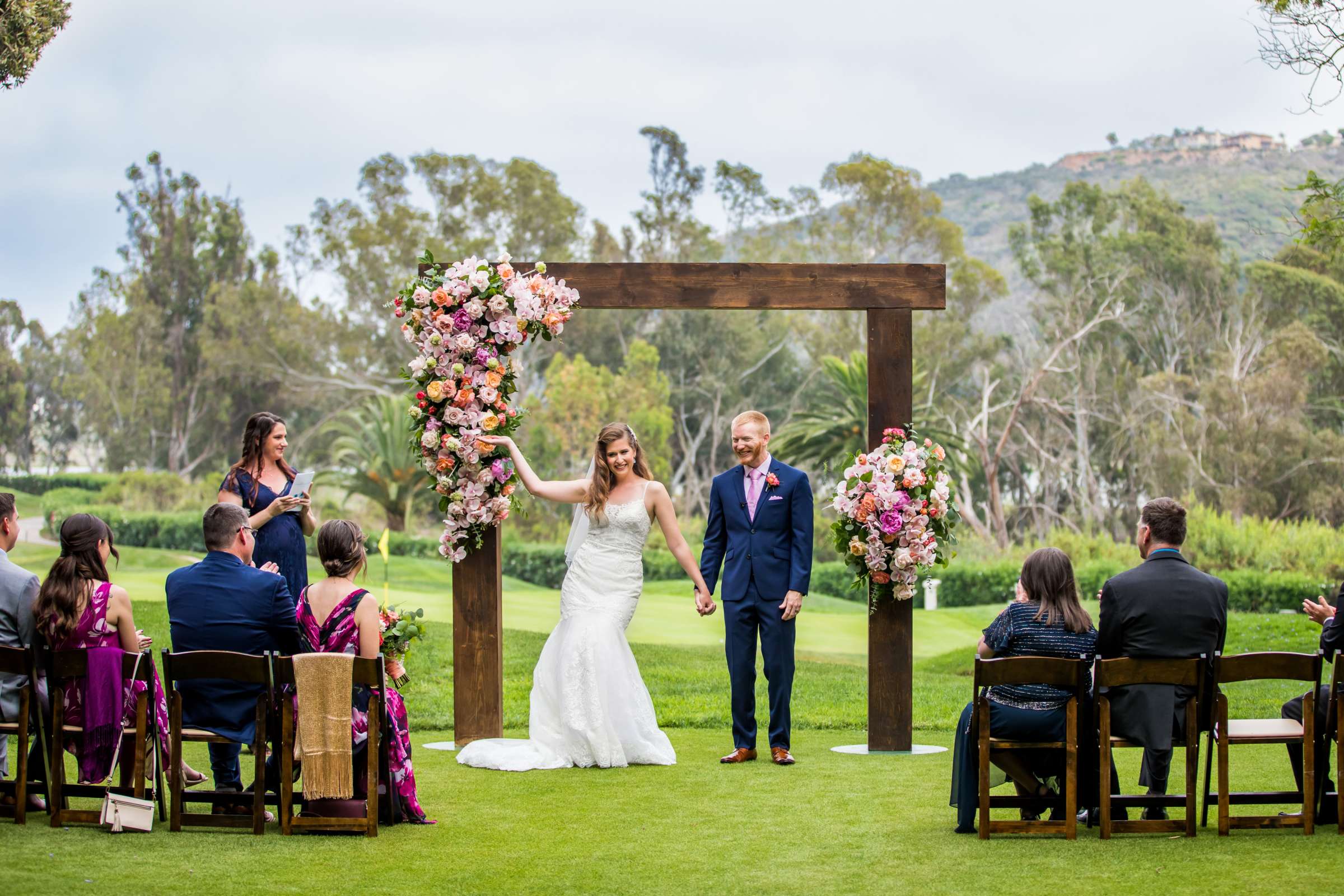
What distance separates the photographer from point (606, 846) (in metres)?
5.44

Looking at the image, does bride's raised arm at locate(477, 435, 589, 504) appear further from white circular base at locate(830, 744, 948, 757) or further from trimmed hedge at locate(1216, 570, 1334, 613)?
trimmed hedge at locate(1216, 570, 1334, 613)

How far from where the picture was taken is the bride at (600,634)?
7512 millimetres

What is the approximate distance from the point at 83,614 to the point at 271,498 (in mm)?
1743

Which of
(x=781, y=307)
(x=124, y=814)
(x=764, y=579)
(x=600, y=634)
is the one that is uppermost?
(x=781, y=307)

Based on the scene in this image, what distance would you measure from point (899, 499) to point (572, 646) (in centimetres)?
196

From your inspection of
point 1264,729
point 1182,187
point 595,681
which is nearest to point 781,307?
point 595,681

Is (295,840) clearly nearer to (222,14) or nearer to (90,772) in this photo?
(90,772)

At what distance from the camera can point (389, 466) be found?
29469 mm

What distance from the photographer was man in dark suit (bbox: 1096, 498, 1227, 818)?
5555 mm

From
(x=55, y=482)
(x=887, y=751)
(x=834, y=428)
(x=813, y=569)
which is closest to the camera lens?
(x=887, y=751)

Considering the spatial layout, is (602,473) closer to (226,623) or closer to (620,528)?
(620,528)

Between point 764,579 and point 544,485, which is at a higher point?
point 544,485

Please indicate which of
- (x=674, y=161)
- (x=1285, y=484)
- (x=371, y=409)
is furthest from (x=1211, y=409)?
(x=371, y=409)

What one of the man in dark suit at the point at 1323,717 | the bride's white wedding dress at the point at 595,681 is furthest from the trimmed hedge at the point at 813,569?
the man in dark suit at the point at 1323,717
